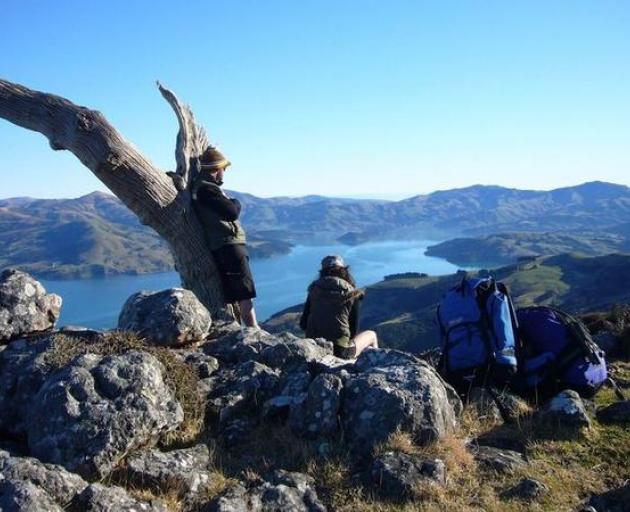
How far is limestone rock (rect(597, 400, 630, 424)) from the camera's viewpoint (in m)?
6.37

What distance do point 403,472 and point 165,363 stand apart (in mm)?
2674

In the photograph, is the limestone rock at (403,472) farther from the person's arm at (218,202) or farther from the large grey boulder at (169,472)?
the person's arm at (218,202)

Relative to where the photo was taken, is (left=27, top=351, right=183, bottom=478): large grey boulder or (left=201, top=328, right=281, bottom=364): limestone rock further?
(left=201, top=328, right=281, bottom=364): limestone rock

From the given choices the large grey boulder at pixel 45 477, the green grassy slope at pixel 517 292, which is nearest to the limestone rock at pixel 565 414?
the large grey boulder at pixel 45 477

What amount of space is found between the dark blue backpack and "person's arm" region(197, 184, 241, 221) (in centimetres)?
497

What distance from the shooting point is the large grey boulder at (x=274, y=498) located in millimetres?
4418

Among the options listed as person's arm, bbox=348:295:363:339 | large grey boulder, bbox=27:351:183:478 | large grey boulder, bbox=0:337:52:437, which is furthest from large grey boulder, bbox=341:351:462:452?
person's arm, bbox=348:295:363:339

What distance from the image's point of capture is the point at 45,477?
4.16 meters

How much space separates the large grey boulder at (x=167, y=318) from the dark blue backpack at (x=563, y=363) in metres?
4.20

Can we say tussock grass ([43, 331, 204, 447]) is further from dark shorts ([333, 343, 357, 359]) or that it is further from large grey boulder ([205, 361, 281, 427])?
dark shorts ([333, 343, 357, 359])

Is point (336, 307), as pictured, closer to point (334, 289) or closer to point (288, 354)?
point (334, 289)

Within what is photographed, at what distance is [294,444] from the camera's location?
5.35 m

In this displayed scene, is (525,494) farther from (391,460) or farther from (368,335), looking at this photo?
(368,335)

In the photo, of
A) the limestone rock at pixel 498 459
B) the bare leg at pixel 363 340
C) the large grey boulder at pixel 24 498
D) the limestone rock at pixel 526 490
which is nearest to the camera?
the large grey boulder at pixel 24 498
